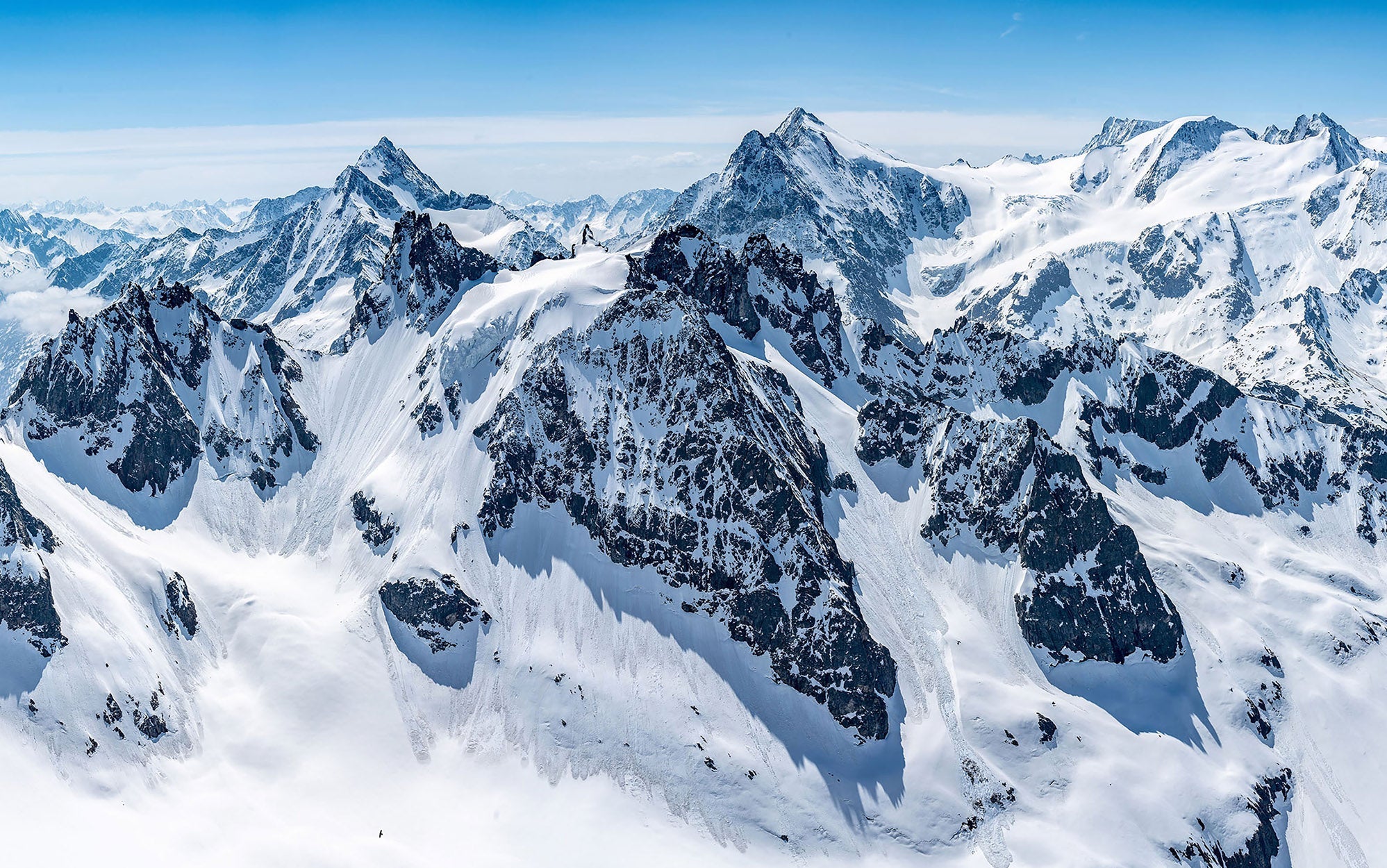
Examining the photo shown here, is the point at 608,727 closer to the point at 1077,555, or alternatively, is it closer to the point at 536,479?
the point at 536,479

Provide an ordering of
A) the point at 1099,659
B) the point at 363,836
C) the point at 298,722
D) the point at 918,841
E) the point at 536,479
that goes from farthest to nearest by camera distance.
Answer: the point at 536,479 → the point at 1099,659 → the point at 298,722 → the point at 918,841 → the point at 363,836

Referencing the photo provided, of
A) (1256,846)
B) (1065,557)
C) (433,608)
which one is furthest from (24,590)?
(1256,846)

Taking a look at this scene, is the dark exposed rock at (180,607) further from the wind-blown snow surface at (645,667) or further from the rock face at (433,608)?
the rock face at (433,608)

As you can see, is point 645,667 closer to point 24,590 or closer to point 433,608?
point 433,608

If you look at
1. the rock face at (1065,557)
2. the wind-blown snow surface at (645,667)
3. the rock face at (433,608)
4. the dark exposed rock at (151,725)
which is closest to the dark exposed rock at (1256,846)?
the wind-blown snow surface at (645,667)

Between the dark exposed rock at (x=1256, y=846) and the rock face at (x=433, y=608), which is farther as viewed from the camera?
the rock face at (x=433, y=608)

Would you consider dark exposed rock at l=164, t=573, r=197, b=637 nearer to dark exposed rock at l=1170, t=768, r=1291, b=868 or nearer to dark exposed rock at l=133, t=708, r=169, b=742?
dark exposed rock at l=133, t=708, r=169, b=742

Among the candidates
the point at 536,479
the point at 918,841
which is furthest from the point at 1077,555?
the point at 536,479

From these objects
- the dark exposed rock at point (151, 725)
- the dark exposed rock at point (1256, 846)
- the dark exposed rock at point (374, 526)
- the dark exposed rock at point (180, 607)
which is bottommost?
the dark exposed rock at point (1256, 846)
